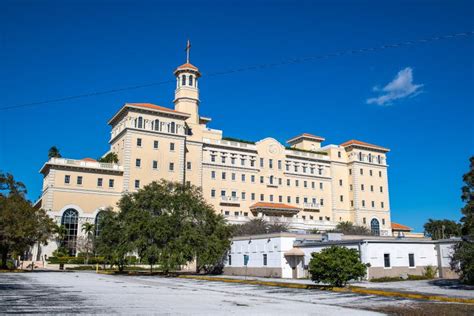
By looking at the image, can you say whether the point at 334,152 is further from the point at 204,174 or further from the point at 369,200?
the point at 204,174

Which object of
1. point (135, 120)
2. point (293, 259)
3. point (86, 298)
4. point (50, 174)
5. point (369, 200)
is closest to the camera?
point (86, 298)

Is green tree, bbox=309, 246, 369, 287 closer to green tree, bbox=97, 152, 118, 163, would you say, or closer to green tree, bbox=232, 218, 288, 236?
green tree, bbox=232, 218, 288, 236

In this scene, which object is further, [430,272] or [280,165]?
[280,165]

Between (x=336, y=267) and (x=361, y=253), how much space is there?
363 inches

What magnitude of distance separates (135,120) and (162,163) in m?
7.76

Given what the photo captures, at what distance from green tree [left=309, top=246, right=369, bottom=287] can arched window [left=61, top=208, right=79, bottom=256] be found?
4618 cm

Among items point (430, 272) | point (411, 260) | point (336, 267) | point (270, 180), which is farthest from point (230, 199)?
point (336, 267)

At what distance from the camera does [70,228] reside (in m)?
66.0

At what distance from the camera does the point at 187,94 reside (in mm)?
82125

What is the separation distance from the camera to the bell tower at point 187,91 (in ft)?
267

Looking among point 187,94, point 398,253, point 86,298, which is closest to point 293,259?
point 398,253

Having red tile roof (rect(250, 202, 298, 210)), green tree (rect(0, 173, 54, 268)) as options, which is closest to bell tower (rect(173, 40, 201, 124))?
red tile roof (rect(250, 202, 298, 210))

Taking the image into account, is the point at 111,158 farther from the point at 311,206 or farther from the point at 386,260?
the point at 386,260

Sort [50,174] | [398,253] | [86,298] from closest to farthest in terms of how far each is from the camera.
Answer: [86,298] → [398,253] → [50,174]
